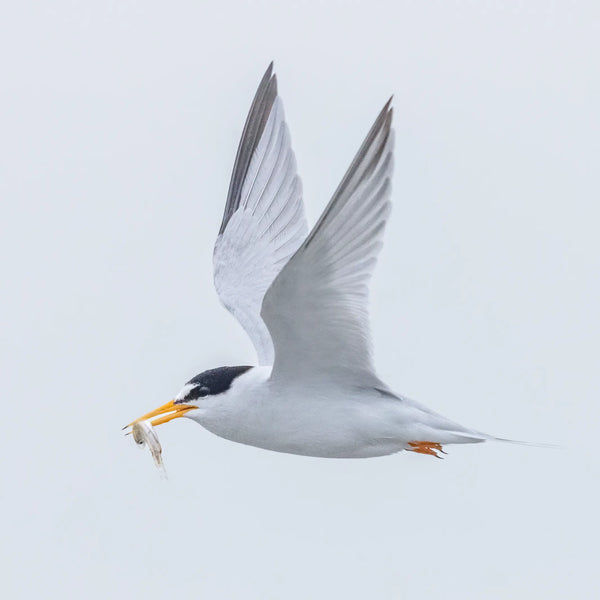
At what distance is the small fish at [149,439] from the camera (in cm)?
992

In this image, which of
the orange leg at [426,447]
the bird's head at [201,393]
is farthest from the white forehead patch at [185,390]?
the orange leg at [426,447]

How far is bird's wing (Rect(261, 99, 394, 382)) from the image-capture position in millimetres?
8047

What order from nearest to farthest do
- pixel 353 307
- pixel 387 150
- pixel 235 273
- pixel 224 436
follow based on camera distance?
1. pixel 387 150
2. pixel 353 307
3. pixel 224 436
4. pixel 235 273

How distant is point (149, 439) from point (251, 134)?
8.65 feet

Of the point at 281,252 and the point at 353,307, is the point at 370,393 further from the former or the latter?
the point at 281,252

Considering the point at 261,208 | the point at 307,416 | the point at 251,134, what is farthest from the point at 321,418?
the point at 251,134

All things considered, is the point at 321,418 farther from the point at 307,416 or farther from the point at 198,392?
the point at 198,392

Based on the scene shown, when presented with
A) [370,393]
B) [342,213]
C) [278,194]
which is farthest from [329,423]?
[278,194]

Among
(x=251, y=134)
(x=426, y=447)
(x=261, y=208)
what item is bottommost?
(x=426, y=447)

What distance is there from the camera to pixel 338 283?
Result: 28.3 feet

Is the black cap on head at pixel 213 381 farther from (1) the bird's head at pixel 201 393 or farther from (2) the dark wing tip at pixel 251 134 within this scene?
(2) the dark wing tip at pixel 251 134

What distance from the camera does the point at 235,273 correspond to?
11.0m

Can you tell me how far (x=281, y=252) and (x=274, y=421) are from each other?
2168mm

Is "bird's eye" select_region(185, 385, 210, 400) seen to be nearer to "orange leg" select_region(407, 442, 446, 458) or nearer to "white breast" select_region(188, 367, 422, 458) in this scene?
"white breast" select_region(188, 367, 422, 458)
